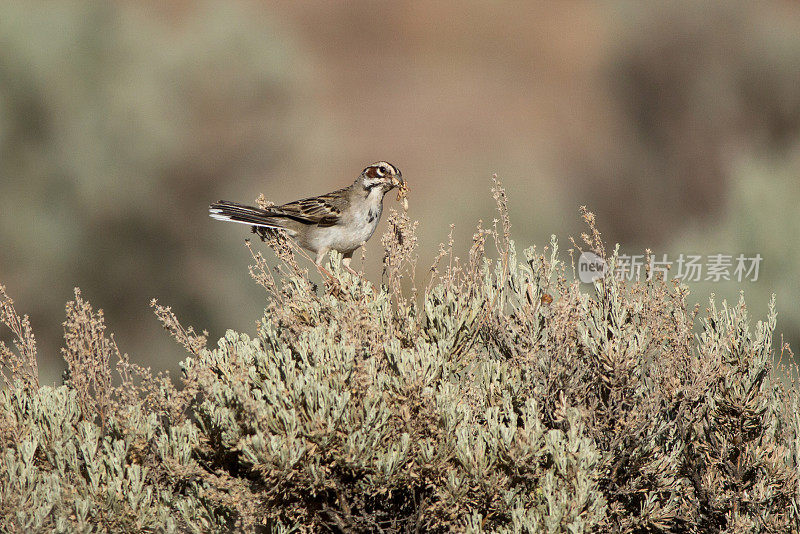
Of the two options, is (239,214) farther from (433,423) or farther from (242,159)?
(242,159)

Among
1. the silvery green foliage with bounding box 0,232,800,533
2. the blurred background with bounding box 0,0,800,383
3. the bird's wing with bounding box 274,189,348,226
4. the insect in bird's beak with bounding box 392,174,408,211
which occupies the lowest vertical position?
the silvery green foliage with bounding box 0,232,800,533

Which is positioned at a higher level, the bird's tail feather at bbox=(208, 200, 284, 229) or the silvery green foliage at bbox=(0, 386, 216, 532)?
the bird's tail feather at bbox=(208, 200, 284, 229)

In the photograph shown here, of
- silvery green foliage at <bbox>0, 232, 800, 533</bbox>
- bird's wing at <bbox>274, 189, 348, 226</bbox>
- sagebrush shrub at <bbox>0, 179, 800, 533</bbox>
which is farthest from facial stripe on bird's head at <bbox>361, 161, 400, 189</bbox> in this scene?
silvery green foliage at <bbox>0, 232, 800, 533</bbox>

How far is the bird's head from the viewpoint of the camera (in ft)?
22.5

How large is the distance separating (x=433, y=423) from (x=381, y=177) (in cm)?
333

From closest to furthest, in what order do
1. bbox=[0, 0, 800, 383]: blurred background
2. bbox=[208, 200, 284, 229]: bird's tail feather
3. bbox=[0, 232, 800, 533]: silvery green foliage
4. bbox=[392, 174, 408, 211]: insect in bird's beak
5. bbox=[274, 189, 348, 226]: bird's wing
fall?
bbox=[0, 232, 800, 533]: silvery green foliage, bbox=[392, 174, 408, 211]: insect in bird's beak, bbox=[208, 200, 284, 229]: bird's tail feather, bbox=[274, 189, 348, 226]: bird's wing, bbox=[0, 0, 800, 383]: blurred background

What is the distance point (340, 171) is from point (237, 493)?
25777mm

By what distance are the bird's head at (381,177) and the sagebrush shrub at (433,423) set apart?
1740 mm

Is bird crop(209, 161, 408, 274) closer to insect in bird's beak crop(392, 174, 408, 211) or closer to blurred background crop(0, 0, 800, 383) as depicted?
insect in bird's beak crop(392, 174, 408, 211)

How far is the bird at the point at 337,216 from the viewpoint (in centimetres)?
695

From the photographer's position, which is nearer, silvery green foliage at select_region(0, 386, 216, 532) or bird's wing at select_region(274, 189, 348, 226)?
silvery green foliage at select_region(0, 386, 216, 532)

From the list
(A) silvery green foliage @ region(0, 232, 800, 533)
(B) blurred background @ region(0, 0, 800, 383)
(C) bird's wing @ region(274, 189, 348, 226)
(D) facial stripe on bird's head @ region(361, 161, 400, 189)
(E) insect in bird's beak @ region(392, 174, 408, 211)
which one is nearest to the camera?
(A) silvery green foliage @ region(0, 232, 800, 533)

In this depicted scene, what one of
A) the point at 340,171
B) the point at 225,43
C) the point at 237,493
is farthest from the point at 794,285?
the point at 340,171

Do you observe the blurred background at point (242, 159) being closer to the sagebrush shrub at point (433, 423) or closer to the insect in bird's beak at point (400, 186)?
the insect in bird's beak at point (400, 186)
